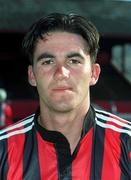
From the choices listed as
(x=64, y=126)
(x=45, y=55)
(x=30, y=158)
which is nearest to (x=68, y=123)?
(x=64, y=126)

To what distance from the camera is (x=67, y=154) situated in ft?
7.81

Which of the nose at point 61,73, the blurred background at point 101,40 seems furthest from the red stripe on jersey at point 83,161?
the blurred background at point 101,40

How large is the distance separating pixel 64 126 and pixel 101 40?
14909mm

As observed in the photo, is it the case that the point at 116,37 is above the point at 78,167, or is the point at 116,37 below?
below

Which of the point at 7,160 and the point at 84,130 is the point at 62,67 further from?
the point at 7,160

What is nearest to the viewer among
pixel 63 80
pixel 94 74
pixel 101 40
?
pixel 63 80

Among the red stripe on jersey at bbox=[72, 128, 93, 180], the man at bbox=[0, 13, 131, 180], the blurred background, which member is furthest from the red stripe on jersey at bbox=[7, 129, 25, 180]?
the blurred background

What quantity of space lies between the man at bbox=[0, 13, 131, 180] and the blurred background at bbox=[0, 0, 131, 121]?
11102mm

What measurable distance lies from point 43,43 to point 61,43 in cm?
9

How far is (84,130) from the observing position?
244cm

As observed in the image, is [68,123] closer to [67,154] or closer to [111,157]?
[67,154]

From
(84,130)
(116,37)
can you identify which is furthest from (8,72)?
(84,130)

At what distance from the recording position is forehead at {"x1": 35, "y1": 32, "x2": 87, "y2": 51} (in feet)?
7.63

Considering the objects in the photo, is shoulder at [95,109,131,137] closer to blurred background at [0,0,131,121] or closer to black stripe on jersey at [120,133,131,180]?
black stripe on jersey at [120,133,131,180]
